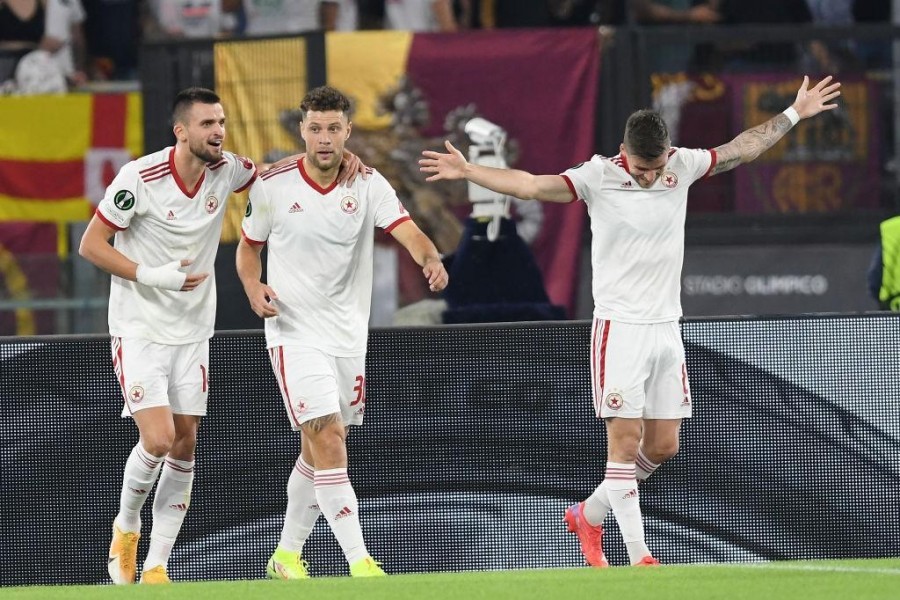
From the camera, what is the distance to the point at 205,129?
25.3ft

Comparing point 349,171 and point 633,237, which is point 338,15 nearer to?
point 349,171

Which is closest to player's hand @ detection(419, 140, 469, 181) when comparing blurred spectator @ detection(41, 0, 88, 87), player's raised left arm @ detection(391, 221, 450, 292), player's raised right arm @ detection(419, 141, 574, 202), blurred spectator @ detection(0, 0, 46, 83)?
player's raised right arm @ detection(419, 141, 574, 202)

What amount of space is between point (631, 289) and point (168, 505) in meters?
2.42

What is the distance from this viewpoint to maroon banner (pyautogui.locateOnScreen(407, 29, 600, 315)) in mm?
12016

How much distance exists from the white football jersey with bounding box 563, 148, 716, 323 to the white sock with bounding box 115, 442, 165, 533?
220cm

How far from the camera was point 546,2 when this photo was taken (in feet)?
43.7

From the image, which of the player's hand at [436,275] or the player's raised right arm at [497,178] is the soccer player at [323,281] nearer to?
the player's hand at [436,275]

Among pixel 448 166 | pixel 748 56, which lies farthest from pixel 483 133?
pixel 448 166

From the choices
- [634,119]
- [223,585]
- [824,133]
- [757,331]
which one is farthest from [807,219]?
[223,585]

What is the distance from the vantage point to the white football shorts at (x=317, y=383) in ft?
24.7

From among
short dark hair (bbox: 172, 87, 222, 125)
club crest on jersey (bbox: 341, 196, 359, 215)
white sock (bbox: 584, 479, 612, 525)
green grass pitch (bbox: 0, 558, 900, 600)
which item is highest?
short dark hair (bbox: 172, 87, 222, 125)

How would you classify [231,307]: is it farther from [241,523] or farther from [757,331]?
[757,331]

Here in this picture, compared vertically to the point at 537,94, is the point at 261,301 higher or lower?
lower

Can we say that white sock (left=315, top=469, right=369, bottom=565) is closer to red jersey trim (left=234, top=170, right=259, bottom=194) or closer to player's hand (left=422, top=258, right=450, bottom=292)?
player's hand (left=422, top=258, right=450, bottom=292)
